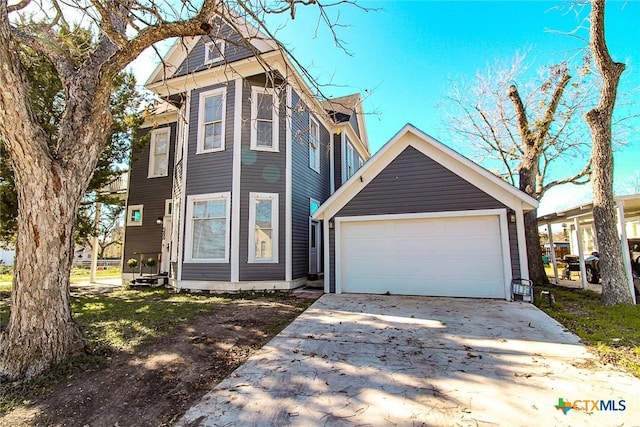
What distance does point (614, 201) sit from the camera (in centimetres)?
742

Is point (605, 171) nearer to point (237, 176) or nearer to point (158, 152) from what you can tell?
point (237, 176)

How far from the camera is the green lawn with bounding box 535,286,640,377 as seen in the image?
4.01 m

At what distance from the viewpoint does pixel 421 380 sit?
334cm

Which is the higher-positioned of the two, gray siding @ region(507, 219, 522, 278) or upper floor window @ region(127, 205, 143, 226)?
upper floor window @ region(127, 205, 143, 226)

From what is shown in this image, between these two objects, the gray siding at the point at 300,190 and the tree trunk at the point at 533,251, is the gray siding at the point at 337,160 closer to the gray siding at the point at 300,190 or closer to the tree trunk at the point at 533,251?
the gray siding at the point at 300,190

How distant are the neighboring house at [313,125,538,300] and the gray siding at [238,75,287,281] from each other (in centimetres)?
140

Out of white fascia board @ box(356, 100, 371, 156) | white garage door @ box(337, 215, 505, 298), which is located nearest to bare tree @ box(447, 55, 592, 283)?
white garage door @ box(337, 215, 505, 298)

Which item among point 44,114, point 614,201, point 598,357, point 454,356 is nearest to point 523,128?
point 614,201

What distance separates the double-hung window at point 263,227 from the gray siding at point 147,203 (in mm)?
4963

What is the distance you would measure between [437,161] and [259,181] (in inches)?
202

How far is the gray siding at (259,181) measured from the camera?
9.14 metres

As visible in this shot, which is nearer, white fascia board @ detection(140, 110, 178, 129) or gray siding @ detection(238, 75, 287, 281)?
gray siding @ detection(238, 75, 287, 281)

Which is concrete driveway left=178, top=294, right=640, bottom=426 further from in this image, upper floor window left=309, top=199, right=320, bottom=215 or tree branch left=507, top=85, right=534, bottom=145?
tree branch left=507, top=85, right=534, bottom=145

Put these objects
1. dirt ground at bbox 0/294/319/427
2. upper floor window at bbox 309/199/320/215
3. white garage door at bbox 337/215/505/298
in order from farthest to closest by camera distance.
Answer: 1. upper floor window at bbox 309/199/320/215
2. white garage door at bbox 337/215/505/298
3. dirt ground at bbox 0/294/319/427
